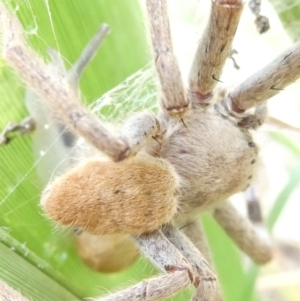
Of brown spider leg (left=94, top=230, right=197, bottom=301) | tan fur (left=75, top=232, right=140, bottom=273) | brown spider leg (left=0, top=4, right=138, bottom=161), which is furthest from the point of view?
tan fur (left=75, top=232, right=140, bottom=273)

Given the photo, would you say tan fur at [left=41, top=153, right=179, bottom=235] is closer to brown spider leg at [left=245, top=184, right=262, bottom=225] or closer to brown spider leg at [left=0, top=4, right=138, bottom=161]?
brown spider leg at [left=0, top=4, right=138, bottom=161]

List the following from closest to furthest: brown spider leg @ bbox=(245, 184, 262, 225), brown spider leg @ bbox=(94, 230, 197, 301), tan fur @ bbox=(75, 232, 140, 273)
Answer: brown spider leg @ bbox=(94, 230, 197, 301)
tan fur @ bbox=(75, 232, 140, 273)
brown spider leg @ bbox=(245, 184, 262, 225)

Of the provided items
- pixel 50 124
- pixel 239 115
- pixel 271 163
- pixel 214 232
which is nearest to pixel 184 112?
pixel 239 115

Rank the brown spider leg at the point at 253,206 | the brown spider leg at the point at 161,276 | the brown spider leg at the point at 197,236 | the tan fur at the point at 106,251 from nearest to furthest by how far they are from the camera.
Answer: the brown spider leg at the point at 161,276, the tan fur at the point at 106,251, the brown spider leg at the point at 197,236, the brown spider leg at the point at 253,206

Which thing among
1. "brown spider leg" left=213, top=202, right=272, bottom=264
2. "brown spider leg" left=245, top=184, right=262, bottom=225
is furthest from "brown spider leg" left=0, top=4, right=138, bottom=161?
"brown spider leg" left=245, top=184, right=262, bottom=225

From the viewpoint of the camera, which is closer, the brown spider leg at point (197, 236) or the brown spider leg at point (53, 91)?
the brown spider leg at point (53, 91)

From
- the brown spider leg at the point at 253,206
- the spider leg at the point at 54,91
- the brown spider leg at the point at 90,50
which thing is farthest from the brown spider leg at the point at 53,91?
the brown spider leg at the point at 253,206

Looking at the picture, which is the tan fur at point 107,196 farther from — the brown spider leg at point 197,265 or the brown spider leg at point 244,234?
the brown spider leg at point 244,234
